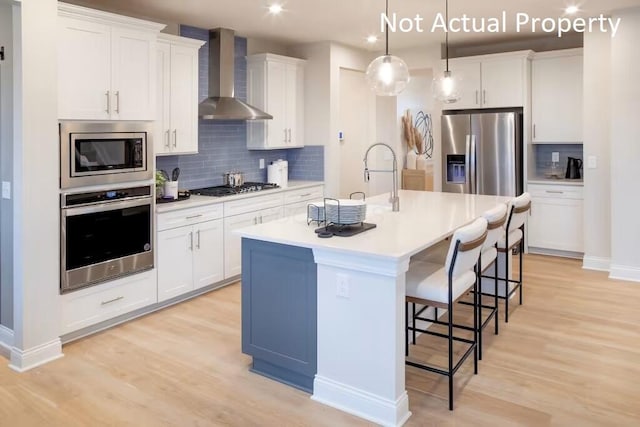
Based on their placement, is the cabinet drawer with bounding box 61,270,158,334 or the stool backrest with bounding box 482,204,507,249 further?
the cabinet drawer with bounding box 61,270,158,334

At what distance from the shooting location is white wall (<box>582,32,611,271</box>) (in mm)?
5328

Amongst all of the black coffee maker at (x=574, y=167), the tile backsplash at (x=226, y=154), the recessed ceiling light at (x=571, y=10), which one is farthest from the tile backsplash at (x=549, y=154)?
the tile backsplash at (x=226, y=154)

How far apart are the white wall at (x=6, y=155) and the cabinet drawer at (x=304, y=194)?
288cm

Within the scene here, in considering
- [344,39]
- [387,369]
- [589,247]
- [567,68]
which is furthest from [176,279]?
[567,68]

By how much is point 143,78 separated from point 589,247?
186 inches

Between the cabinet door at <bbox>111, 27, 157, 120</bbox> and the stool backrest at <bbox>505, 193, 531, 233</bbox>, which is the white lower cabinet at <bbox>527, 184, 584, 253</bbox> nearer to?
the stool backrest at <bbox>505, 193, 531, 233</bbox>

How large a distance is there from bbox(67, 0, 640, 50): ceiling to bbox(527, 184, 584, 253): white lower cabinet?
1.88 m

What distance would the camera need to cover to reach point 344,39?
6184 millimetres

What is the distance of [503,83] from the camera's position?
627 cm

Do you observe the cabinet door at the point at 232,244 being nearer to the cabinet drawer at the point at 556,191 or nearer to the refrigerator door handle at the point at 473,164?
the refrigerator door handle at the point at 473,164

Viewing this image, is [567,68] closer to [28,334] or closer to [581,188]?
[581,188]

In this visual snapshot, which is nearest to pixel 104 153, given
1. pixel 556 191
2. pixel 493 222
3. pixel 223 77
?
pixel 223 77

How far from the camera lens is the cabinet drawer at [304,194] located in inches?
230

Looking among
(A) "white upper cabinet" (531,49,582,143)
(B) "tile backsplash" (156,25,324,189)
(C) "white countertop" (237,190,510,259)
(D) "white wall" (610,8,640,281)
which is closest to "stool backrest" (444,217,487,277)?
(C) "white countertop" (237,190,510,259)
